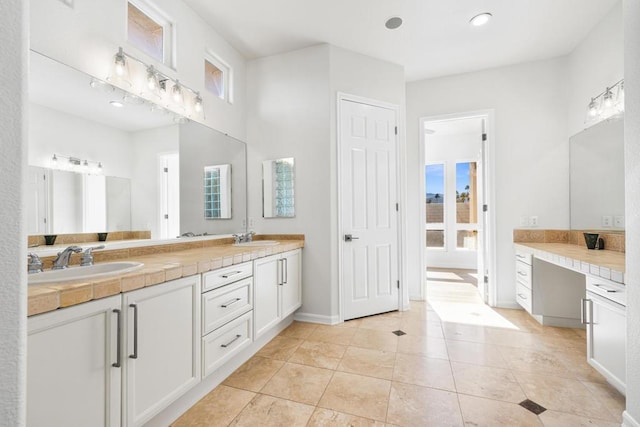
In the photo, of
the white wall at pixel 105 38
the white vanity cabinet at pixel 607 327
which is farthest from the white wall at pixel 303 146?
the white vanity cabinet at pixel 607 327

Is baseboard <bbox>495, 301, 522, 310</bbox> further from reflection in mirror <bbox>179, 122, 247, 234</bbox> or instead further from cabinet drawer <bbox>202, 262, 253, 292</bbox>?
reflection in mirror <bbox>179, 122, 247, 234</bbox>

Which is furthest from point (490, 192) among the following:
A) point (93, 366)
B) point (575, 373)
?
point (93, 366)

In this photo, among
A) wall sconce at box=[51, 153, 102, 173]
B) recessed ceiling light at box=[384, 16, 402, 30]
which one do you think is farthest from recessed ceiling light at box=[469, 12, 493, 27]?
wall sconce at box=[51, 153, 102, 173]

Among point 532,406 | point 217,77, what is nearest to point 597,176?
point 532,406

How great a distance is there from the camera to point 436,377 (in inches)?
75.8

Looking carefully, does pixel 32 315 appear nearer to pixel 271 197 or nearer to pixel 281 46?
pixel 271 197

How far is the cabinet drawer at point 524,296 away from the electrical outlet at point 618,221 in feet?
2.99

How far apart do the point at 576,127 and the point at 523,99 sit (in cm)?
63

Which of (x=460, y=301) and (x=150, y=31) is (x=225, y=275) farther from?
(x=460, y=301)

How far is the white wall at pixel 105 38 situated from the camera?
1502 mm

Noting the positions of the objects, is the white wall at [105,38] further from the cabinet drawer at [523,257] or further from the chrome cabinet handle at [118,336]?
the cabinet drawer at [523,257]

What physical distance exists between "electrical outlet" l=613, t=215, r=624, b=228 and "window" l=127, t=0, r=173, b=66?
398 cm

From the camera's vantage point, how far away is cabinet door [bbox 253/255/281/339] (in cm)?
220

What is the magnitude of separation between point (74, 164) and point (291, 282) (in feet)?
6.21
